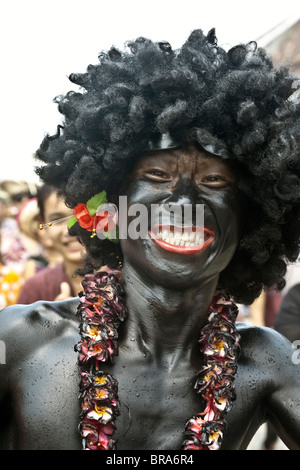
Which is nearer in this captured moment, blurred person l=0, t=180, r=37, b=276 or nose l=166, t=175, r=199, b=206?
nose l=166, t=175, r=199, b=206

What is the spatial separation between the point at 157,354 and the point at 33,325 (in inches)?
20.9

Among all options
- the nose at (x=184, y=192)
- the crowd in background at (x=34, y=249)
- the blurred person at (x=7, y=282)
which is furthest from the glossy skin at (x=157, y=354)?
the blurred person at (x=7, y=282)

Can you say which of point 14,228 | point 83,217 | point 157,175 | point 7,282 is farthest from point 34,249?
point 157,175

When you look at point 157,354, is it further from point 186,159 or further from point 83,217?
point 186,159

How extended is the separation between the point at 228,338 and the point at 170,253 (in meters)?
0.50

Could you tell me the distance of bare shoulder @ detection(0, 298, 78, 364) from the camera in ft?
11.0

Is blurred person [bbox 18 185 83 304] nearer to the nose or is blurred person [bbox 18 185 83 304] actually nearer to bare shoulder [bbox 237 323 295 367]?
bare shoulder [bbox 237 323 295 367]

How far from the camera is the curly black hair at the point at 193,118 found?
338 cm

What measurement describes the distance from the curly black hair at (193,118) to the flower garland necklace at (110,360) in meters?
0.38

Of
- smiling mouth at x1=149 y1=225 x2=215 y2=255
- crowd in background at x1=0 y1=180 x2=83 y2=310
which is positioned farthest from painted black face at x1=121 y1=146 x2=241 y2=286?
crowd in background at x1=0 y1=180 x2=83 y2=310

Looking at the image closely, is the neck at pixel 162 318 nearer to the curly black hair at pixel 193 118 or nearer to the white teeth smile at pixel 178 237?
the white teeth smile at pixel 178 237

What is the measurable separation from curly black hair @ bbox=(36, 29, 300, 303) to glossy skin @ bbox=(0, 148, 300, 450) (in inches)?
4.4

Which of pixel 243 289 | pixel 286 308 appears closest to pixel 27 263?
pixel 286 308

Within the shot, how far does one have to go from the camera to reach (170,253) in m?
3.31
